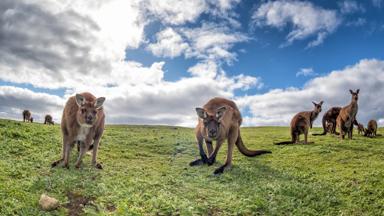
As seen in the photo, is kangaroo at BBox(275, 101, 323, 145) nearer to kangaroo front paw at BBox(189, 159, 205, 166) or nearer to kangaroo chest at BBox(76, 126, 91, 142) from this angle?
kangaroo front paw at BBox(189, 159, 205, 166)

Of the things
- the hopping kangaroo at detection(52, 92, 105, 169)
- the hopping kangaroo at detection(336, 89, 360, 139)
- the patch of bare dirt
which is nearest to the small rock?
the patch of bare dirt

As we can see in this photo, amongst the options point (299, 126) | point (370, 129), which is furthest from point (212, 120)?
point (370, 129)

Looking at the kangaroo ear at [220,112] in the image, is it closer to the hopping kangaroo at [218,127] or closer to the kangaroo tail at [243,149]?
the hopping kangaroo at [218,127]

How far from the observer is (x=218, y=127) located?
1444cm

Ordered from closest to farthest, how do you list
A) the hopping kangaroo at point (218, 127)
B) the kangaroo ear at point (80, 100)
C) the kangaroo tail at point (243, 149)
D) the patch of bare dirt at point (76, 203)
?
the patch of bare dirt at point (76, 203) < the kangaroo ear at point (80, 100) < the hopping kangaroo at point (218, 127) < the kangaroo tail at point (243, 149)

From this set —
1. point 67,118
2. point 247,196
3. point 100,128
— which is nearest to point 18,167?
point 67,118

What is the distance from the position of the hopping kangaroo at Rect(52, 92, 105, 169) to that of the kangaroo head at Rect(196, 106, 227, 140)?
3.80 meters

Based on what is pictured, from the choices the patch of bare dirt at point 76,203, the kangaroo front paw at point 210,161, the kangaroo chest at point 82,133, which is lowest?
the patch of bare dirt at point 76,203

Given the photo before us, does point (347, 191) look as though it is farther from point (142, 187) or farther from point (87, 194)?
point (87, 194)

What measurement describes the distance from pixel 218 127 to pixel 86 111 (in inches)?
193

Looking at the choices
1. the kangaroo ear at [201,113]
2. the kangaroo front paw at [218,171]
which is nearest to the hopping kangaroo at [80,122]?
the kangaroo ear at [201,113]

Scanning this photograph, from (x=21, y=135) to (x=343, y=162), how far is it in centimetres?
1391

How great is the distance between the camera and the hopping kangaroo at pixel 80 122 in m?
12.4

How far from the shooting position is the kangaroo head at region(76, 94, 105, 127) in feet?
40.6
